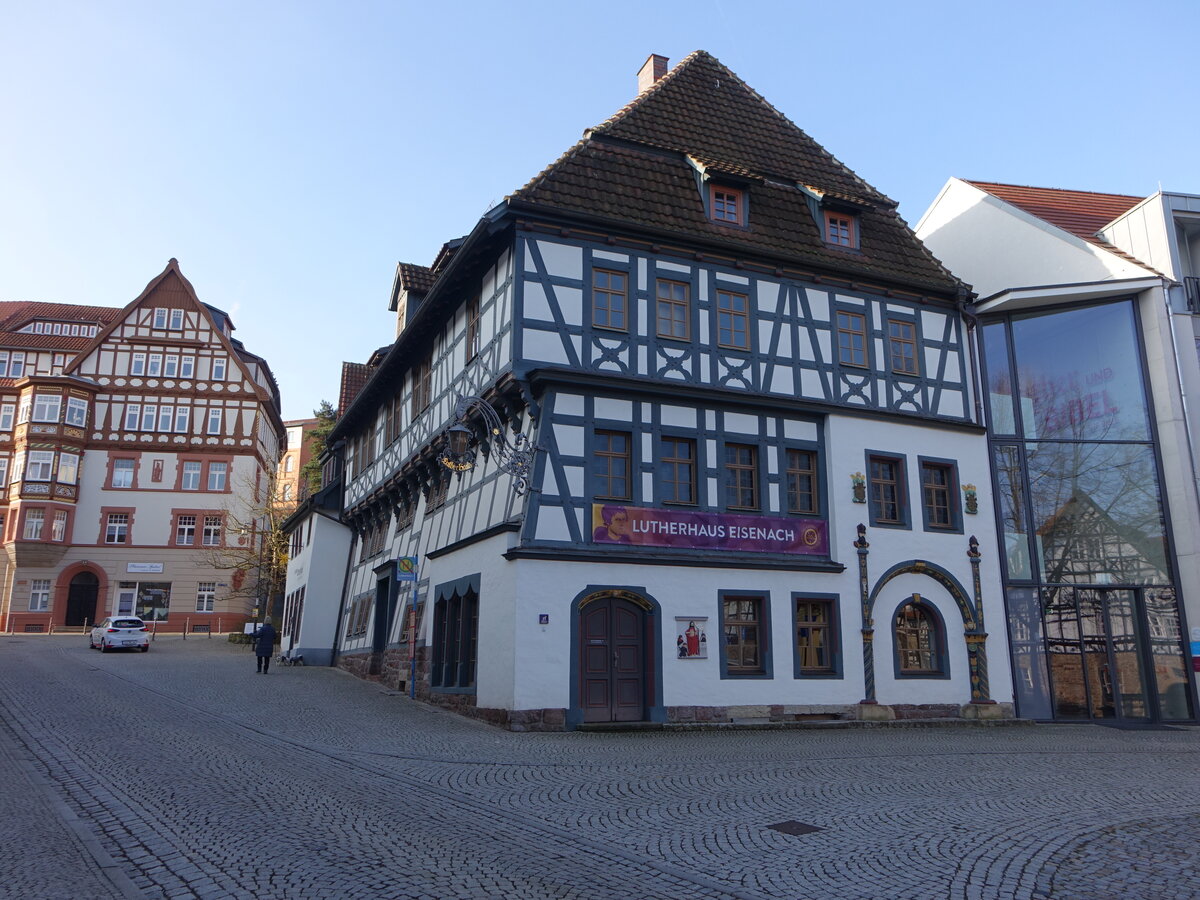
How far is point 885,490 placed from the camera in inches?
841

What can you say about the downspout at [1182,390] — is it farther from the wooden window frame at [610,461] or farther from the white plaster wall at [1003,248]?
the wooden window frame at [610,461]

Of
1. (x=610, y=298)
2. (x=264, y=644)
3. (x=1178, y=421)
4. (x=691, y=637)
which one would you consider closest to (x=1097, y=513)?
(x=1178, y=421)

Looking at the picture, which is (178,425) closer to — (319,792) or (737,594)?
(737,594)

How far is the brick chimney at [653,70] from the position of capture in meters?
27.0

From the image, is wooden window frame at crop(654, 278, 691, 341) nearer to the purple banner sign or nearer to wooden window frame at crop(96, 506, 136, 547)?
the purple banner sign

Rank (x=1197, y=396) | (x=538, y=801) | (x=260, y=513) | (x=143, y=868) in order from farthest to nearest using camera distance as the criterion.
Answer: (x=260, y=513)
(x=1197, y=396)
(x=538, y=801)
(x=143, y=868)

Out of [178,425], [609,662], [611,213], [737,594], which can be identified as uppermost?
[178,425]


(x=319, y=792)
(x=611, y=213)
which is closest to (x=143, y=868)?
(x=319, y=792)

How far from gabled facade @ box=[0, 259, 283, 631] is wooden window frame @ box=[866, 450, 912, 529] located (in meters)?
36.6

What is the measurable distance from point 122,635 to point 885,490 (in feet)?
91.5

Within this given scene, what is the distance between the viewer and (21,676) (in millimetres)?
24438

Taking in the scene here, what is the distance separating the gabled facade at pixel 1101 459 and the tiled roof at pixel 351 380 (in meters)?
23.4

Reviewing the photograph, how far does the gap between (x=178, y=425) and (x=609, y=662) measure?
43.1 meters

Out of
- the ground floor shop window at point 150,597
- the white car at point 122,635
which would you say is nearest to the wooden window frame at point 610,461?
the white car at point 122,635
